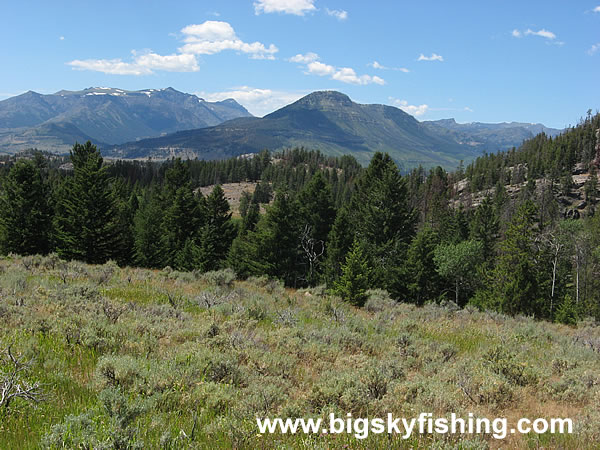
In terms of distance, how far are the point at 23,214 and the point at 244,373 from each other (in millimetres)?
49911

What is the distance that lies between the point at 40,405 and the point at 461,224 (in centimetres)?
7802

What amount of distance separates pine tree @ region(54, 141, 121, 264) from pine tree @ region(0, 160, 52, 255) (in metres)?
5.15

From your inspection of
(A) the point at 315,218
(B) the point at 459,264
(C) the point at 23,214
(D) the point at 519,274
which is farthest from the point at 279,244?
(C) the point at 23,214

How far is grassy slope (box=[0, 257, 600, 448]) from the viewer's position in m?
4.52

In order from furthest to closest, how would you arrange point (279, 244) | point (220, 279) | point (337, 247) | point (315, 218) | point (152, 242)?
point (152, 242) < point (315, 218) < point (279, 244) < point (337, 247) < point (220, 279)

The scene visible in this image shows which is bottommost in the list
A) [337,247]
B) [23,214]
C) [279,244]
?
[279,244]

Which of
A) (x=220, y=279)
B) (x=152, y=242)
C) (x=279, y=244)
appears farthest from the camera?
(x=152, y=242)

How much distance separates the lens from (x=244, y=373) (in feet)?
20.7

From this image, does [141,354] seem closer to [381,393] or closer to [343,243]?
[381,393]

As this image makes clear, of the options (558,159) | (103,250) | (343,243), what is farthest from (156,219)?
(558,159)

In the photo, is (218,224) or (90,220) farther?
(218,224)

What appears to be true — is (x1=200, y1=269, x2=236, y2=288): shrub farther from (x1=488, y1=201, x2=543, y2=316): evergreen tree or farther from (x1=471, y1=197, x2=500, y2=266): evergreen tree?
(x1=471, y1=197, x2=500, y2=266): evergreen tree

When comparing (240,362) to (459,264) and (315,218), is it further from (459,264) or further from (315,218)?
(459,264)

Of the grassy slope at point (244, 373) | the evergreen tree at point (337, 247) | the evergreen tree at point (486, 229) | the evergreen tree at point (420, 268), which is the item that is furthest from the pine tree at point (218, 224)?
the evergreen tree at point (486, 229)
